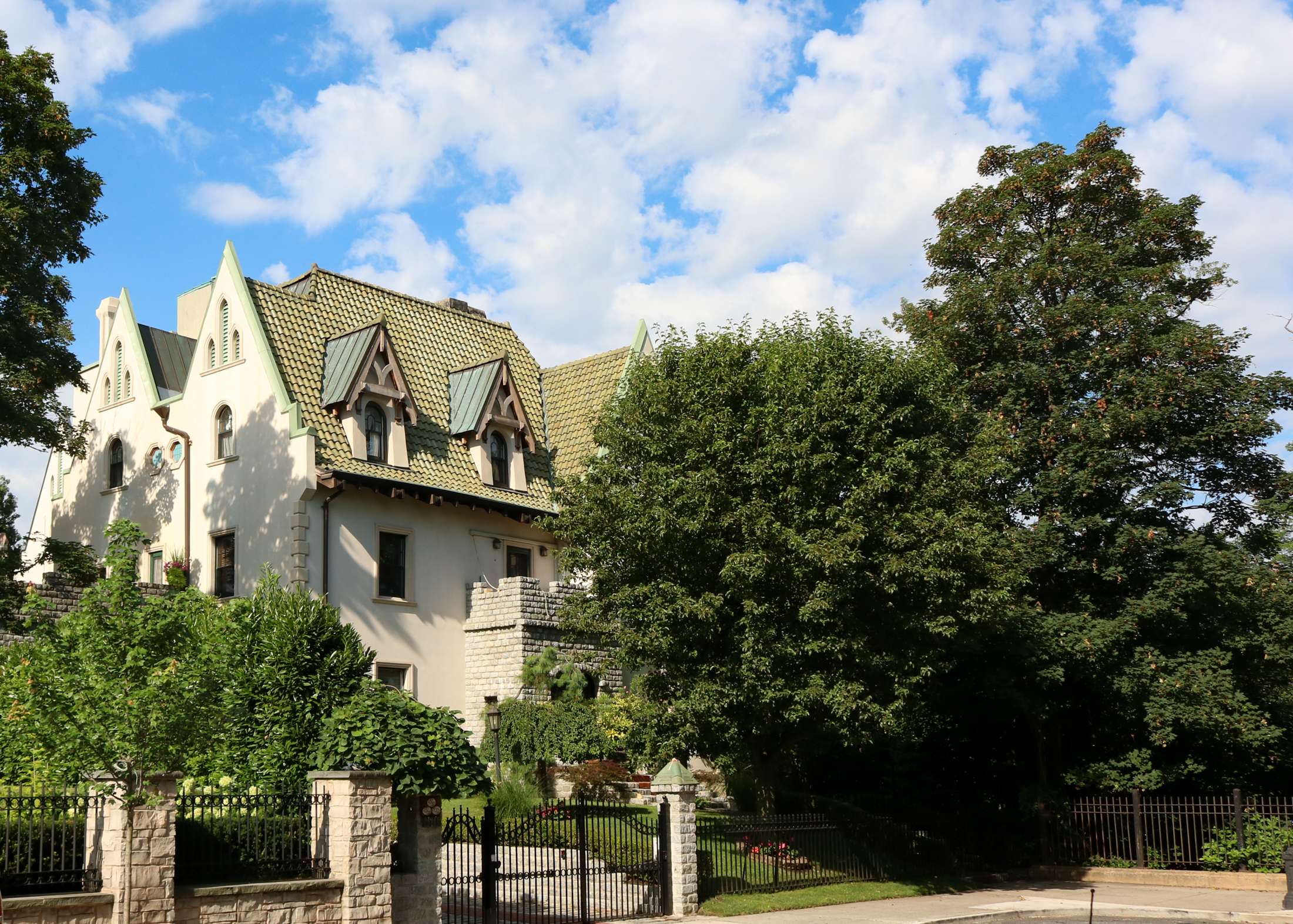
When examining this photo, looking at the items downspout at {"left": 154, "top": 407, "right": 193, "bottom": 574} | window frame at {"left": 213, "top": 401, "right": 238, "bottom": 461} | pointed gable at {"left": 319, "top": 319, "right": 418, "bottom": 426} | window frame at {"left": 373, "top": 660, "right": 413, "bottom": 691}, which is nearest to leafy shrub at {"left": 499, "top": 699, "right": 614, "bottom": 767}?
window frame at {"left": 373, "top": 660, "right": 413, "bottom": 691}

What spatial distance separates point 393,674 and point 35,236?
491 inches

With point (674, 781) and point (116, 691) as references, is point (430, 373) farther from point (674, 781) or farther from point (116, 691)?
point (116, 691)

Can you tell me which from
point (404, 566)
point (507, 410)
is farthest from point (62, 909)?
point (507, 410)

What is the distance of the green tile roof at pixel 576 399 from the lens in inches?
1334

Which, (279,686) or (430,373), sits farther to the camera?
(430,373)

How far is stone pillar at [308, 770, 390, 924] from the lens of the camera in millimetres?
14641

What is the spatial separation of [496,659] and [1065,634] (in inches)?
527

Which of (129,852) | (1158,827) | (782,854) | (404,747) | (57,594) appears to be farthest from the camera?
(1158,827)

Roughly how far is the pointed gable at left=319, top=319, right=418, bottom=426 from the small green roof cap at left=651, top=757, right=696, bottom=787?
1348cm

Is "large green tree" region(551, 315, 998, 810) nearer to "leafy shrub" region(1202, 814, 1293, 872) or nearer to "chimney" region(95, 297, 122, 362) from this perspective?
"leafy shrub" region(1202, 814, 1293, 872)

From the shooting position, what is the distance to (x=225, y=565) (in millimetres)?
29016

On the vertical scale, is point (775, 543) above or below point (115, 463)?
below

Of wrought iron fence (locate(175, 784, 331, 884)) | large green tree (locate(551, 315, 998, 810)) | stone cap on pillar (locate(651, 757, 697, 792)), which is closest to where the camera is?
wrought iron fence (locate(175, 784, 331, 884))

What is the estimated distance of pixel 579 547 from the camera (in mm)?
23875
